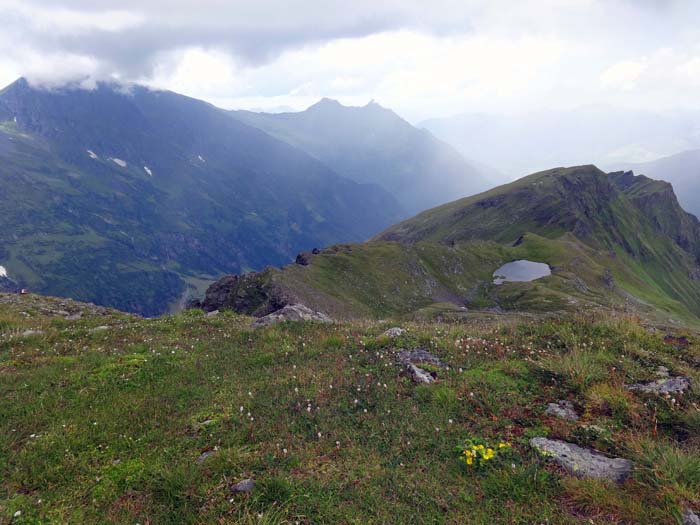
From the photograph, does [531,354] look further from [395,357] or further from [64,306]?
[64,306]

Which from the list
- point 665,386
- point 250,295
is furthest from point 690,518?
point 250,295

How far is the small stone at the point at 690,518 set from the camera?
17.0 feet

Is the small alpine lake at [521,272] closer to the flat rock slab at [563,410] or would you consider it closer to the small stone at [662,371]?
the small stone at [662,371]

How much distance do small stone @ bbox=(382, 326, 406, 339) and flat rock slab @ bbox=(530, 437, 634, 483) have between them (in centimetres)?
621

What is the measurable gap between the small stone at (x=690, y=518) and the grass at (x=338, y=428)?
0.11 m

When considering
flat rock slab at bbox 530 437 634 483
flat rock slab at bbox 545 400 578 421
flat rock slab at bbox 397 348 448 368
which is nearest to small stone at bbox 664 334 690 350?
flat rock slab at bbox 545 400 578 421

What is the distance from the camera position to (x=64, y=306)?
23.5 meters

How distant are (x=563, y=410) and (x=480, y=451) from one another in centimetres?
259

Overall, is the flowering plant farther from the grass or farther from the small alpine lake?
the small alpine lake

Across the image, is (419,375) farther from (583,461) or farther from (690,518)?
(690,518)

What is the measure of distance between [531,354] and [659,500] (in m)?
5.46

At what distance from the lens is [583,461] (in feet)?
22.3

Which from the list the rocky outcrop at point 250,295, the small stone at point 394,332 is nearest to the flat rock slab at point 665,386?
the small stone at point 394,332

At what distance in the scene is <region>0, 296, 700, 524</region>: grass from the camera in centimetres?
616
